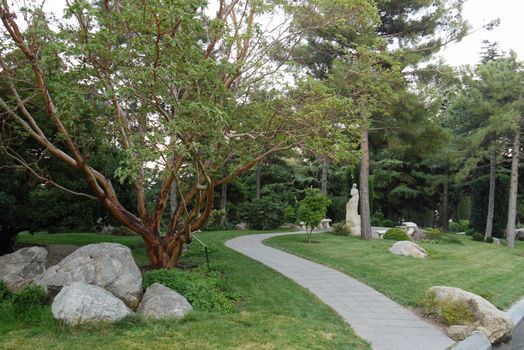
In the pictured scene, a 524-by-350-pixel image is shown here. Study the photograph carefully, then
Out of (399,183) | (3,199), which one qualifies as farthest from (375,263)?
(399,183)

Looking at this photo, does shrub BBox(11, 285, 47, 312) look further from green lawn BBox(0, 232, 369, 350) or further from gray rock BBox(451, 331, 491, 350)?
gray rock BBox(451, 331, 491, 350)

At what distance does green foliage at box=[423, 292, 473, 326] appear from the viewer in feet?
21.6

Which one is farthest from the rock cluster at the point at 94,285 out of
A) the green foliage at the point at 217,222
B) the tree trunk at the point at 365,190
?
the green foliage at the point at 217,222

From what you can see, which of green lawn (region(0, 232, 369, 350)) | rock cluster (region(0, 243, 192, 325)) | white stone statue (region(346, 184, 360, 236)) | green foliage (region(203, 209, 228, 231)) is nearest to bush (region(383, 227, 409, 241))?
white stone statue (region(346, 184, 360, 236))

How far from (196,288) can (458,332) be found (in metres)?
4.08

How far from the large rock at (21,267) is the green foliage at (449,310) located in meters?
6.68

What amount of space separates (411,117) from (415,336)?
1207 cm

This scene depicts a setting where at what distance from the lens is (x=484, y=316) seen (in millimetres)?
6629

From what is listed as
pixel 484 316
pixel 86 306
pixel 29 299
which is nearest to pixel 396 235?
pixel 484 316

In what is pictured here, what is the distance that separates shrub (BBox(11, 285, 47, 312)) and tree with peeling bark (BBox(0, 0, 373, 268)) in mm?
2183

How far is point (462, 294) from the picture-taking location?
7.03 m

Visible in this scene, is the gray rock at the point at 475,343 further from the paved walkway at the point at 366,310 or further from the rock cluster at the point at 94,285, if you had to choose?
the rock cluster at the point at 94,285

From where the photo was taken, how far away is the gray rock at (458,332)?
6152mm

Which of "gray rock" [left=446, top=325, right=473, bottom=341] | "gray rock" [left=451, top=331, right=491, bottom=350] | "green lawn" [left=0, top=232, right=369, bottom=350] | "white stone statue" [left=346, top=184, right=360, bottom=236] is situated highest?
"white stone statue" [left=346, top=184, right=360, bottom=236]
